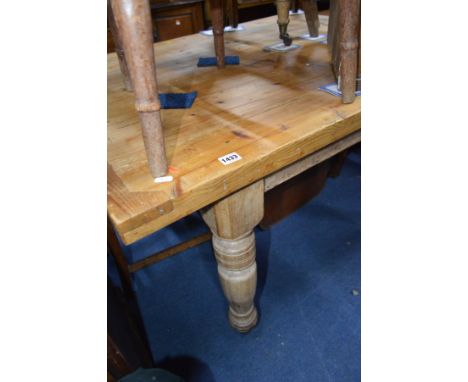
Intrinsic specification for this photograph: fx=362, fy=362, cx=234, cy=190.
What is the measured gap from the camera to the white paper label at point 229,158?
25.6 inches

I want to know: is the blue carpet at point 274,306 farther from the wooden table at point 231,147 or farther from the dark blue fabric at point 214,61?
the dark blue fabric at point 214,61

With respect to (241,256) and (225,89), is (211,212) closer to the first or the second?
(241,256)

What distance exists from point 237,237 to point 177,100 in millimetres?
377

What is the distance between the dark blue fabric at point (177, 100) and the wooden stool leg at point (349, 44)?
1.19 feet

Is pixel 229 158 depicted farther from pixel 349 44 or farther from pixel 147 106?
pixel 349 44

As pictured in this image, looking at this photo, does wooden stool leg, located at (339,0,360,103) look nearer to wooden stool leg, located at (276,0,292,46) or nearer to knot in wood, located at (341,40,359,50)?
knot in wood, located at (341,40,359,50)

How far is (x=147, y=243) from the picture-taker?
59.3 inches

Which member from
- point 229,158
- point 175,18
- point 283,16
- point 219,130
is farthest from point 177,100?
point 175,18

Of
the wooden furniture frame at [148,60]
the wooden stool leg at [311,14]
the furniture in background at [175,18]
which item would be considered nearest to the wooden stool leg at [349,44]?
the wooden furniture frame at [148,60]

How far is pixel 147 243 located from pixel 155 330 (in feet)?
1.44

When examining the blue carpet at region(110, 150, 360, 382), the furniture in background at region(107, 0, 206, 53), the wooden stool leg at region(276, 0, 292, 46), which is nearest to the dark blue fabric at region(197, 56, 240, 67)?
the wooden stool leg at region(276, 0, 292, 46)
